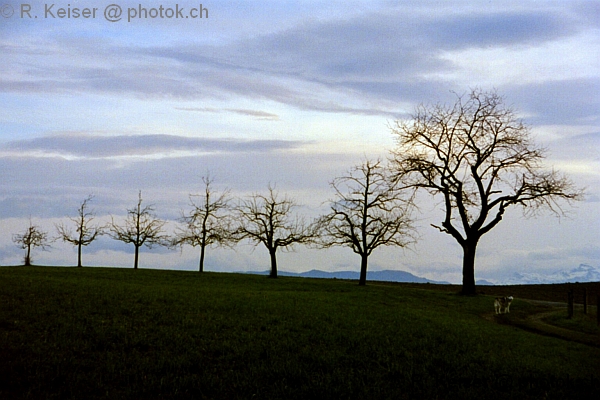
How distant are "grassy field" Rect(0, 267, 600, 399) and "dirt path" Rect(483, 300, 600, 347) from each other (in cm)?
269

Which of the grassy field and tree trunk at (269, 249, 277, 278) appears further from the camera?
tree trunk at (269, 249, 277, 278)

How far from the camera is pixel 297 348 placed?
17.2m

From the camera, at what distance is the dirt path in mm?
26798

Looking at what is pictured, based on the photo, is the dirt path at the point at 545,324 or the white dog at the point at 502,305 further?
the white dog at the point at 502,305

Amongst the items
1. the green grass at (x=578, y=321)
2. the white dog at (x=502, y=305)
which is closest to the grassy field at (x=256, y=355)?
the green grass at (x=578, y=321)

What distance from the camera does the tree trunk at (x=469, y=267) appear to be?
4966 cm

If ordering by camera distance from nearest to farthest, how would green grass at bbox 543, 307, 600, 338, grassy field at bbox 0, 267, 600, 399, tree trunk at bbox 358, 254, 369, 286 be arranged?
grassy field at bbox 0, 267, 600, 399 < green grass at bbox 543, 307, 600, 338 < tree trunk at bbox 358, 254, 369, 286

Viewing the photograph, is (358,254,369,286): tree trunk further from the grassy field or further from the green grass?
the grassy field

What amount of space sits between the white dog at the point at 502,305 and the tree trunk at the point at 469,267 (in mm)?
12053

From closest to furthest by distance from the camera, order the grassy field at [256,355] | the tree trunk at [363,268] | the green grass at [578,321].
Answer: the grassy field at [256,355] → the green grass at [578,321] → the tree trunk at [363,268]

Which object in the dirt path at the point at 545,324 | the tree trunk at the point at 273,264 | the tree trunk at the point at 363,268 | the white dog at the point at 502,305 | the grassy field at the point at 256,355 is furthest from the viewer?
the tree trunk at the point at 273,264

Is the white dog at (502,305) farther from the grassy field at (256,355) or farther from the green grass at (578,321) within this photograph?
the grassy field at (256,355)

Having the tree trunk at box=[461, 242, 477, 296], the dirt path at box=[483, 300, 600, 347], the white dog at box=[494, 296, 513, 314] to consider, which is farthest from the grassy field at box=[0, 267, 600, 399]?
the tree trunk at box=[461, 242, 477, 296]

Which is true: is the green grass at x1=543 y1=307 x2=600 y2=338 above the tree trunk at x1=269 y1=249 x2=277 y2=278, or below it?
below
